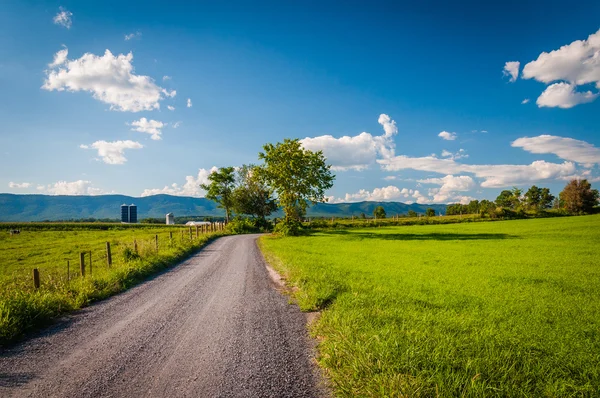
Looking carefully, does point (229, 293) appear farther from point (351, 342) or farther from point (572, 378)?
point (572, 378)

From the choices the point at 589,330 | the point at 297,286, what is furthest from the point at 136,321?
the point at 589,330

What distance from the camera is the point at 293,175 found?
45.1 meters

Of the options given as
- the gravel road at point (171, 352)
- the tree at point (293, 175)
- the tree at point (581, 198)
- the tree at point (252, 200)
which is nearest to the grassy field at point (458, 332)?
the gravel road at point (171, 352)

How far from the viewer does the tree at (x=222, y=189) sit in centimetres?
7569

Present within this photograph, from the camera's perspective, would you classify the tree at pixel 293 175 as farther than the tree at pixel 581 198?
No

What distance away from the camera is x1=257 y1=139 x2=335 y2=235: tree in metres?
44.2

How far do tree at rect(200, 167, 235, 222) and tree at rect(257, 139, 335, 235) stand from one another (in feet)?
106

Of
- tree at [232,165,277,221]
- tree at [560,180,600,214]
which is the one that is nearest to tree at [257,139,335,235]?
tree at [232,165,277,221]

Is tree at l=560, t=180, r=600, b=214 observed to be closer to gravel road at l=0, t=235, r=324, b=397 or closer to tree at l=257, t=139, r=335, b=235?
tree at l=257, t=139, r=335, b=235

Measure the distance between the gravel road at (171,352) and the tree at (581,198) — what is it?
89.9 m

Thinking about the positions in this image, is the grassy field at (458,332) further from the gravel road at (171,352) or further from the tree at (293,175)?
the tree at (293,175)

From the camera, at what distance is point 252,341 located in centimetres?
654

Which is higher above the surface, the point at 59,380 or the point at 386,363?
the point at 386,363

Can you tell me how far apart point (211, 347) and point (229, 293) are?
189 inches
